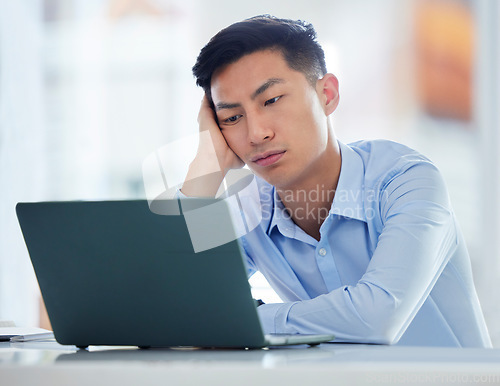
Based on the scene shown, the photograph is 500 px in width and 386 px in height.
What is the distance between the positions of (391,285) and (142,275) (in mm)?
510

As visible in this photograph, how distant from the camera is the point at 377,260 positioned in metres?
1.11

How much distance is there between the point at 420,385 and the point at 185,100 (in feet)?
9.16

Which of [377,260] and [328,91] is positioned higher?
[328,91]

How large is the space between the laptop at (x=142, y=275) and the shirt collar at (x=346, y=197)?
70 centimetres

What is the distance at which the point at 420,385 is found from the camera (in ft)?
1.67

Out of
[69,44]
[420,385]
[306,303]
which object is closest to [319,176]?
[306,303]

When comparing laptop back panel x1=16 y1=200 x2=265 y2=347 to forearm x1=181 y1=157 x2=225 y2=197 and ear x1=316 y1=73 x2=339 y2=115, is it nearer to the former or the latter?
forearm x1=181 y1=157 x2=225 y2=197

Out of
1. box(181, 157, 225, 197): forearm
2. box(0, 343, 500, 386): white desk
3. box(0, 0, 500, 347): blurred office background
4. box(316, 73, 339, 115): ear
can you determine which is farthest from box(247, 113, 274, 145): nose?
box(0, 0, 500, 347): blurred office background

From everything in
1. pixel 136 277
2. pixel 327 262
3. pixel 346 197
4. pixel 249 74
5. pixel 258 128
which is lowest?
pixel 327 262

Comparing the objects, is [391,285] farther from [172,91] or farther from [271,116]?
[172,91]

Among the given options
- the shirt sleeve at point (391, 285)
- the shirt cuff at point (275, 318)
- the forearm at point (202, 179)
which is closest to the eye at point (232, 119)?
Result: the forearm at point (202, 179)

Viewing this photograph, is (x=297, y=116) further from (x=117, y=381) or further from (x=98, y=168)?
(x=98, y=168)

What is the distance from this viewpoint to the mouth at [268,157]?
145 cm

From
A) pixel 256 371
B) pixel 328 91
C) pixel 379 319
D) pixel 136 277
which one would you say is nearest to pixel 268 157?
pixel 328 91
